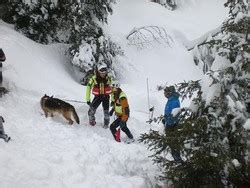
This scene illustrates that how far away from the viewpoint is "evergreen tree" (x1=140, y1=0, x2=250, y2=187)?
779 cm

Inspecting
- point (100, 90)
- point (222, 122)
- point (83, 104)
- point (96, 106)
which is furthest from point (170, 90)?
point (83, 104)

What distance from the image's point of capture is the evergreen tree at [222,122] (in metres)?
7.79

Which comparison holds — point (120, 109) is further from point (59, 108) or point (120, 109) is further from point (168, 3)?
point (168, 3)

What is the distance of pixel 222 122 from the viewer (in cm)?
793

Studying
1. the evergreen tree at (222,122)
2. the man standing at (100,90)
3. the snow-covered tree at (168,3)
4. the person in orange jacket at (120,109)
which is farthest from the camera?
the snow-covered tree at (168,3)

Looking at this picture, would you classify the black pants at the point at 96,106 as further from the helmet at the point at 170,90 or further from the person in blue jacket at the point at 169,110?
the helmet at the point at 170,90

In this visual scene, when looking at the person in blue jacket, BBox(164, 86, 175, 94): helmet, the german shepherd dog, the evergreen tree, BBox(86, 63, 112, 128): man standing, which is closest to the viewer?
the evergreen tree

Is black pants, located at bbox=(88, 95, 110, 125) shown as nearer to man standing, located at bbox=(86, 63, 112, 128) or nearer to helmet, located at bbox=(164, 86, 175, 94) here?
man standing, located at bbox=(86, 63, 112, 128)

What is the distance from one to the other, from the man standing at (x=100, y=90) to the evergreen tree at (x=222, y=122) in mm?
4719

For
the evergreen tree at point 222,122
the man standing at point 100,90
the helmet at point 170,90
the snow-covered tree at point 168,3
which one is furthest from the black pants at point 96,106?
the snow-covered tree at point 168,3

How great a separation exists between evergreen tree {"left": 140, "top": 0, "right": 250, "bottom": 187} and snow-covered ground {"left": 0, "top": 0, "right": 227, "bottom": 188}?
1962 millimetres

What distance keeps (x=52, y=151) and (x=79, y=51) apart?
7781mm

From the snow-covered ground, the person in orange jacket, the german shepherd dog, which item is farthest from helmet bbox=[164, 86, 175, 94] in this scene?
the german shepherd dog

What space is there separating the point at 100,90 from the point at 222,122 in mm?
5480
